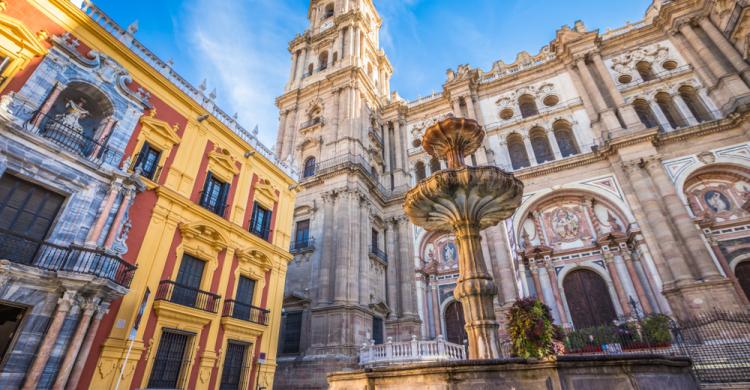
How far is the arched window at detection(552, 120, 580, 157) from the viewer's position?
1941cm

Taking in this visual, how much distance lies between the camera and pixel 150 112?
10.1m

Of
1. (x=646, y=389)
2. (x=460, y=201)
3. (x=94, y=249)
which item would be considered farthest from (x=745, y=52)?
(x=94, y=249)

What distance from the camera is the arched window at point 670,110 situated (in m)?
17.5

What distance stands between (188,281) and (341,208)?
29.1 ft

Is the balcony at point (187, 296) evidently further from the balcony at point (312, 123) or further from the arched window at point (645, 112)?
the arched window at point (645, 112)

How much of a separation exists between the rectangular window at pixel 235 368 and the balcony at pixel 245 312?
2.42 ft

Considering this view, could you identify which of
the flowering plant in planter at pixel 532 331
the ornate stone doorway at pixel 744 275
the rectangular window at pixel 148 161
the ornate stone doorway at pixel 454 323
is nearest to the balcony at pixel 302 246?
the ornate stone doorway at pixel 454 323

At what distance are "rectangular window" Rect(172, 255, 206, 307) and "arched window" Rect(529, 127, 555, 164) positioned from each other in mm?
17747

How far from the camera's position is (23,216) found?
7.05m

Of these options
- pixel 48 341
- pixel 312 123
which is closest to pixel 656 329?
pixel 48 341

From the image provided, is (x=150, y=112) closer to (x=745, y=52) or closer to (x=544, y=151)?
(x=544, y=151)

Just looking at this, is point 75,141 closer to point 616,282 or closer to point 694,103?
point 616,282

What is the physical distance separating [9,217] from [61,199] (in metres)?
0.99

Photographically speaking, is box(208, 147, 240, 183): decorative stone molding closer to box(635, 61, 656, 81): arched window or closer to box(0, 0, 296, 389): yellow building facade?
box(0, 0, 296, 389): yellow building facade
